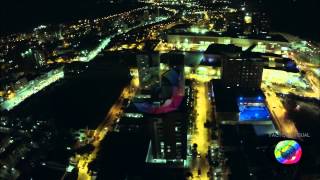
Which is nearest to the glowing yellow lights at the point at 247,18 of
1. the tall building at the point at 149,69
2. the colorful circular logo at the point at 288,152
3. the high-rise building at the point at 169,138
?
the tall building at the point at 149,69

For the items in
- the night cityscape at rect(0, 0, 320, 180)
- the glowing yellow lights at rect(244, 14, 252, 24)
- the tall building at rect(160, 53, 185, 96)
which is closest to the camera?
the night cityscape at rect(0, 0, 320, 180)

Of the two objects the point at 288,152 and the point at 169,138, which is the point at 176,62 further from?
the point at 288,152

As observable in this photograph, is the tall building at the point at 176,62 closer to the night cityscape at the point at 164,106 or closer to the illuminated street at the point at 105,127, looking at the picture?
the night cityscape at the point at 164,106

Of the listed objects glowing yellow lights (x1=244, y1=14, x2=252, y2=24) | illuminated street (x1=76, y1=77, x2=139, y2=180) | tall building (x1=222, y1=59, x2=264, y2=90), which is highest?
glowing yellow lights (x1=244, y1=14, x2=252, y2=24)

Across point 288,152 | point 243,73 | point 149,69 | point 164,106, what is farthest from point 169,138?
point 243,73

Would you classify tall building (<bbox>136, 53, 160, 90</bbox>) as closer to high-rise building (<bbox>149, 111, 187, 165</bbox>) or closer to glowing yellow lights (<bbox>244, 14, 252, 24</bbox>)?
high-rise building (<bbox>149, 111, 187, 165</bbox>)

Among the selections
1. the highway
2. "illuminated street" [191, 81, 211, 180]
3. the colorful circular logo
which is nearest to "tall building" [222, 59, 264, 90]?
"illuminated street" [191, 81, 211, 180]

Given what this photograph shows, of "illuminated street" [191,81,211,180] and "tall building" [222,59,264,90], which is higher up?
"tall building" [222,59,264,90]
